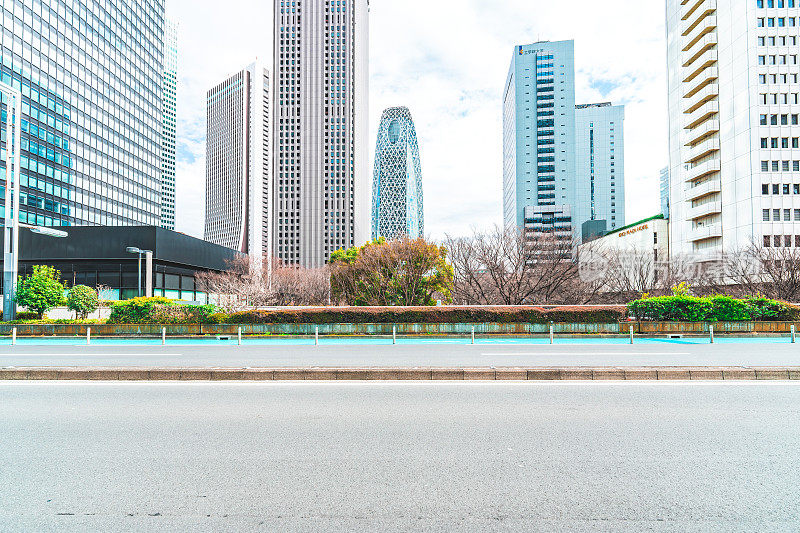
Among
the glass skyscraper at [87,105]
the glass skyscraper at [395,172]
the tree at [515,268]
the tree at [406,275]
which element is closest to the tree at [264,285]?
the tree at [406,275]

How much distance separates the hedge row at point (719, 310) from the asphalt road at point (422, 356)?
479 centimetres

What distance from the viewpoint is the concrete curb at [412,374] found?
895cm

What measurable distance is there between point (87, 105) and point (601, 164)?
457 feet

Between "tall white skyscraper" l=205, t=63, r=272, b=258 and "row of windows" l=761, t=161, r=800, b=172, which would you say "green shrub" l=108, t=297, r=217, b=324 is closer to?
"row of windows" l=761, t=161, r=800, b=172

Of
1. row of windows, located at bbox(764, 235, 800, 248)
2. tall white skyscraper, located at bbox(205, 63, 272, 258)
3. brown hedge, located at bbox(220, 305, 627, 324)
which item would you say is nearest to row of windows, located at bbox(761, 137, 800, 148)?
row of windows, located at bbox(764, 235, 800, 248)

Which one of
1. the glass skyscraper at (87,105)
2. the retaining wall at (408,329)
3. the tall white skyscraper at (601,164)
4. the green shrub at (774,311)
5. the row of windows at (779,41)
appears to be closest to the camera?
the retaining wall at (408,329)

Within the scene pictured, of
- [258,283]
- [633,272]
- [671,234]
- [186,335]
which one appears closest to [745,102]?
[671,234]

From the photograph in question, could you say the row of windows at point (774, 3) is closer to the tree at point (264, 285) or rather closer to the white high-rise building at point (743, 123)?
the white high-rise building at point (743, 123)

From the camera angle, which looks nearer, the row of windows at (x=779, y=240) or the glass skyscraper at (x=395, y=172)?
the row of windows at (x=779, y=240)

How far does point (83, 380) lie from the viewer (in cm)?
922

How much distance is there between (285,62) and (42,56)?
8241 cm

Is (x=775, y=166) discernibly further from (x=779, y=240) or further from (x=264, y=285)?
(x=264, y=285)

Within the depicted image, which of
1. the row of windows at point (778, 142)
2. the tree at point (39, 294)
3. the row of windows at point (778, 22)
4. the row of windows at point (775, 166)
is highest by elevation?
the row of windows at point (778, 22)

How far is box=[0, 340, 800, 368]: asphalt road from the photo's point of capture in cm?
1136
